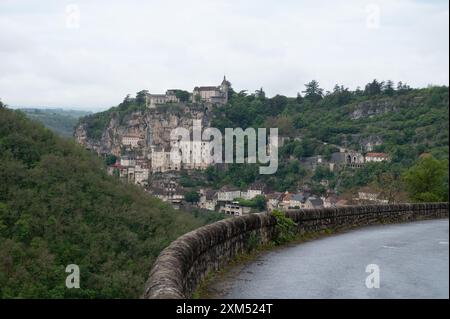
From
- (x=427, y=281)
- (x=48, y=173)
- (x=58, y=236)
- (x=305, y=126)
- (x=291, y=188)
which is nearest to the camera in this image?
(x=427, y=281)

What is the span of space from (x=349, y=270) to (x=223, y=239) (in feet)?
5.46

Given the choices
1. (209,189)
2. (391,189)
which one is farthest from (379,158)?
(391,189)

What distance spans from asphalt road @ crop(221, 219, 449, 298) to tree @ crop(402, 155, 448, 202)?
12.0m

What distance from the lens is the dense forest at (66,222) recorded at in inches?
1540

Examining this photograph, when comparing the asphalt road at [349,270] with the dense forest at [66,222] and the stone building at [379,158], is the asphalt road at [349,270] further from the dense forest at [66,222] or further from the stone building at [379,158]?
the stone building at [379,158]

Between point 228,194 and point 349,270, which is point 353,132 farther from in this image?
point 349,270

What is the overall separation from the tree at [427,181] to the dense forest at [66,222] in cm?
1708

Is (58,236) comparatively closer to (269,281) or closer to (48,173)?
(48,173)

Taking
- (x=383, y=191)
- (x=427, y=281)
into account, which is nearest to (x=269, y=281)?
(x=427, y=281)

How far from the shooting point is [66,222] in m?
48.0

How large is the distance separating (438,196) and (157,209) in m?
38.3

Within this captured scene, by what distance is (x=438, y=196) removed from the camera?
24.2 meters

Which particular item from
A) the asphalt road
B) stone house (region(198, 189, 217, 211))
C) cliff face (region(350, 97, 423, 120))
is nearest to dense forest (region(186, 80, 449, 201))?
cliff face (region(350, 97, 423, 120))
